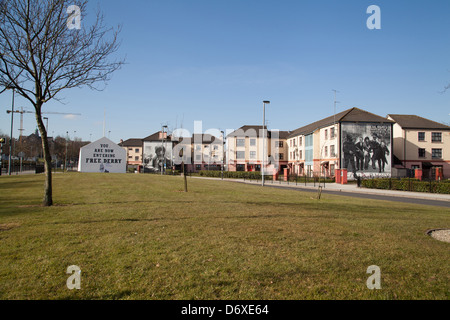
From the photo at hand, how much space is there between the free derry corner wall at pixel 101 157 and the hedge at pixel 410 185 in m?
38.9

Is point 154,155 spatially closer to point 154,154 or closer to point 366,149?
point 154,154

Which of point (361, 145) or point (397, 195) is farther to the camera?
point (361, 145)

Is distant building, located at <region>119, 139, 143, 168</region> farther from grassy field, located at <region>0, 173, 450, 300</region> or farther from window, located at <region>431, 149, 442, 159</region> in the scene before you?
grassy field, located at <region>0, 173, 450, 300</region>

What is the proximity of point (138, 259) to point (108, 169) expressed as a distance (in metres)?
50.0

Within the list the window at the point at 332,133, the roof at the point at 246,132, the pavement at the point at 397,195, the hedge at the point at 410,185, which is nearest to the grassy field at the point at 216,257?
the pavement at the point at 397,195

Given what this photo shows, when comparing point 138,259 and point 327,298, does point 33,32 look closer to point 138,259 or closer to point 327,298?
point 138,259

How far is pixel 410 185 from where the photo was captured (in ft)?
90.3

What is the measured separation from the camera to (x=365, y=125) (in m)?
45.2

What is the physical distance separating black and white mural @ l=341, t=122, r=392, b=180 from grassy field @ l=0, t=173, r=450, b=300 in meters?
37.8

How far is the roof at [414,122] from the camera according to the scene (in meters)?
50.8

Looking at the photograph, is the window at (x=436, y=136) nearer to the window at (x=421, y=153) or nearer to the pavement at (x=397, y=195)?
Result: the window at (x=421, y=153)

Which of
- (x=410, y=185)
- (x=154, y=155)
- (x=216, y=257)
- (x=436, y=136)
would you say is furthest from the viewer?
(x=154, y=155)

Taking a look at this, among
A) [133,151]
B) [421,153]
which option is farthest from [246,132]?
[133,151]

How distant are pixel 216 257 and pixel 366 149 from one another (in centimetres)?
4531
